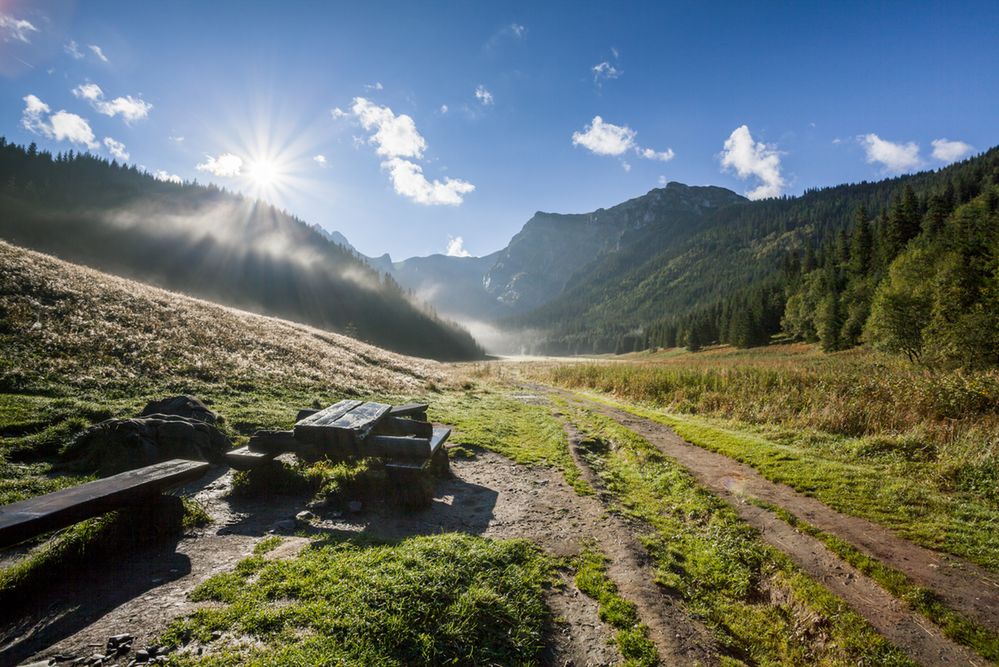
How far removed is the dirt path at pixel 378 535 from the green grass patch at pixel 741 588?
48cm

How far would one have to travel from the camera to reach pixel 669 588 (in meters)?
5.67

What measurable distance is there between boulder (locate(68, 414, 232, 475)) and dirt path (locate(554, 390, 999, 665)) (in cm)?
1224

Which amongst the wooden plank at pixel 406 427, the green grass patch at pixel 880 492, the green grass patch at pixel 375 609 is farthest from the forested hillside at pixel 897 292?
the green grass patch at pixel 375 609

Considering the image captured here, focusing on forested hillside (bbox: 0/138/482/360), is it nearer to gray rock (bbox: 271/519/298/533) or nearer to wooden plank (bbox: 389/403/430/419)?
wooden plank (bbox: 389/403/430/419)

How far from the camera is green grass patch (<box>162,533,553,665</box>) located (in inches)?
145

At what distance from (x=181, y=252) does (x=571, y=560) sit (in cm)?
15127

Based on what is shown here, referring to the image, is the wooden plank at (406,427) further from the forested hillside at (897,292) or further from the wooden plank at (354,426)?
the forested hillside at (897,292)

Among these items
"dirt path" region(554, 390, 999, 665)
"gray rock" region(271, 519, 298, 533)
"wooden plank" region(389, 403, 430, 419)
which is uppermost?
"wooden plank" region(389, 403, 430, 419)

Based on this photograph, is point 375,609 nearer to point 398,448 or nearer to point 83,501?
point 83,501

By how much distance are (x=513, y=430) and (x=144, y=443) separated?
35.7ft

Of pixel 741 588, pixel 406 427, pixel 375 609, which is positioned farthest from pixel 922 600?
pixel 406 427

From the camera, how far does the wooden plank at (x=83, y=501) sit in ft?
13.2

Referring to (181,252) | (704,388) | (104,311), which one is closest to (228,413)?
(104,311)

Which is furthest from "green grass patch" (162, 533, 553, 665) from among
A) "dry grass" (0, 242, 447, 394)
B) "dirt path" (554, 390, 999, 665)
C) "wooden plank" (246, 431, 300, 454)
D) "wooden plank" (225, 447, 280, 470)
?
"dry grass" (0, 242, 447, 394)
